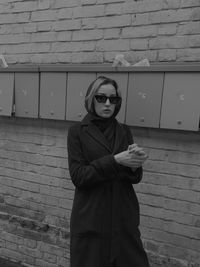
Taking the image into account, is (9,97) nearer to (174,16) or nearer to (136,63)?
(136,63)

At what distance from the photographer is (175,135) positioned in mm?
2943

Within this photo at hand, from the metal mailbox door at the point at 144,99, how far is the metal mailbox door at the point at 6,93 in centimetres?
126

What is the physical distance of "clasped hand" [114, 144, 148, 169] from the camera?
2.14 m

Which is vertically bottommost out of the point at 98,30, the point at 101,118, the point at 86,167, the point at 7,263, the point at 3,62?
the point at 7,263

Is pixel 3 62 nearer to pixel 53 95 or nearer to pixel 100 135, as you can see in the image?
pixel 53 95

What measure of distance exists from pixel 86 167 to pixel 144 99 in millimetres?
950

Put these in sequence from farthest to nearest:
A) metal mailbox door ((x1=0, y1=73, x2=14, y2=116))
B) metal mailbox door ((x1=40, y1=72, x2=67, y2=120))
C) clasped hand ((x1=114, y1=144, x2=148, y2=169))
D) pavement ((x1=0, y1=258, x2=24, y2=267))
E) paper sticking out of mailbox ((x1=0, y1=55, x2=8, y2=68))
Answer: pavement ((x1=0, y1=258, x2=24, y2=267)) → paper sticking out of mailbox ((x1=0, y1=55, x2=8, y2=68)) → metal mailbox door ((x1=0, y1=73, x2=14, y2=116)) → metal mailbox door ((x1=40, y1=72, x2=67, y2=120)) → clasped hand ((x1=114, y1=144, x2=148, y2=169))

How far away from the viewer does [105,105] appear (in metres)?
2.32

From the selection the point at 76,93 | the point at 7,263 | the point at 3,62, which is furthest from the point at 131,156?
the point at 7,263

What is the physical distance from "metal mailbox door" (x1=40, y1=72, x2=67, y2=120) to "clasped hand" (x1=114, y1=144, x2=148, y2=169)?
52.2 inches

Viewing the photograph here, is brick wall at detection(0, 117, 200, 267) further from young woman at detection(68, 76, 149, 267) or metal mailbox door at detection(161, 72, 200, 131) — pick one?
young woman at detection(68, 76, 149, 267)

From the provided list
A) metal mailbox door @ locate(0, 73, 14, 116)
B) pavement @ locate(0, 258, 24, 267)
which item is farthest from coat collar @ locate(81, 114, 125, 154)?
pavement @ locate(0, 258, 24, 267)

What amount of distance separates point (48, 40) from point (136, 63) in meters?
0.95

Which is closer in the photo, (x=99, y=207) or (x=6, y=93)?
(x=99, y=207)
